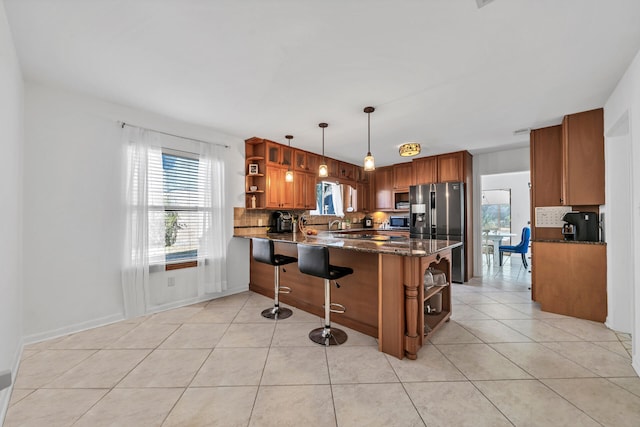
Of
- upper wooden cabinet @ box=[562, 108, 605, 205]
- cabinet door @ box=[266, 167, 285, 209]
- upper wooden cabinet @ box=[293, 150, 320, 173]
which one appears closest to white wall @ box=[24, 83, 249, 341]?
cabinet door @ box=[266, 167, 285, 209]

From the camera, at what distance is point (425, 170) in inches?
207

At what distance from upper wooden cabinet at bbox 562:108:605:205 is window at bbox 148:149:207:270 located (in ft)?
16.0

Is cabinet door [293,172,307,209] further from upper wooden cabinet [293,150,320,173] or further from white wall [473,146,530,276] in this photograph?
white wall [473,146,530,276]

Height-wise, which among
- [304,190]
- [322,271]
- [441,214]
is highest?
[304,190]

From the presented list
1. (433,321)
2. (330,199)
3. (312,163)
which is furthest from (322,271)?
(330,199)

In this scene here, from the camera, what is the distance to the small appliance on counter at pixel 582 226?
3.10 meters

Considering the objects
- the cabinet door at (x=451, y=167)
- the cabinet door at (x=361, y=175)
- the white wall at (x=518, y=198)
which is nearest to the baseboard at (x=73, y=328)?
the cabinet door at (x=361, y=175)

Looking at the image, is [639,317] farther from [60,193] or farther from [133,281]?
[60,193]

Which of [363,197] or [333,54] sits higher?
[333,54]

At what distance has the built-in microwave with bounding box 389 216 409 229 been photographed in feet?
20.1

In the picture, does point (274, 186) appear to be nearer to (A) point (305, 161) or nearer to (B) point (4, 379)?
(A) point (305, 161)

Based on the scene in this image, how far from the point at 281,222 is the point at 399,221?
3111 millimetres

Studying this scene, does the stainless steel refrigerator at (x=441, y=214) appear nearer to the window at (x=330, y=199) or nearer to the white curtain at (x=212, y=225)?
the window at (x=330, y=199)

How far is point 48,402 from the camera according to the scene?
65.6 inches
